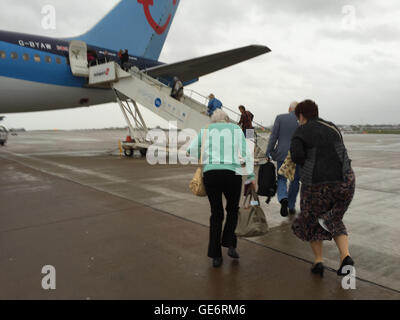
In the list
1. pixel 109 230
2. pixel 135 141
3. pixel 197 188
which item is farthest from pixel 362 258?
pixel 135 141

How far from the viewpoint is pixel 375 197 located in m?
6.15

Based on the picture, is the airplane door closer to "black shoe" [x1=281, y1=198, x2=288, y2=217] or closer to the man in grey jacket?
the man in grey jacket

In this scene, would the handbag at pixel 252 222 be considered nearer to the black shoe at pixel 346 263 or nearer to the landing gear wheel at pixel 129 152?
the black shoe at pixel 346 263

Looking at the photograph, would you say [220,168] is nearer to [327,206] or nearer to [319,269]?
[327,206]

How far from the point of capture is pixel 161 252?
11.5ft

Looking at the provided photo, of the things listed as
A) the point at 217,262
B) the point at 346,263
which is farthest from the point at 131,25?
the point at 346,263

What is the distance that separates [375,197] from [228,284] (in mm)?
4752

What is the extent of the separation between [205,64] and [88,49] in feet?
18.7

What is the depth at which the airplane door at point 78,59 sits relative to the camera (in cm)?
1361

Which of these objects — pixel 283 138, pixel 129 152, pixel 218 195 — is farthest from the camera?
pixel 129 152

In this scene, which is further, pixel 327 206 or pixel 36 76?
pixel 36 76

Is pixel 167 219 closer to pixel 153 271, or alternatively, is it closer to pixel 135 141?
pixel 153 271

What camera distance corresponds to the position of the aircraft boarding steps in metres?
12.1

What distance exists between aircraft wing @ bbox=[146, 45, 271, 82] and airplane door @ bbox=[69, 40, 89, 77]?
3071 mm
